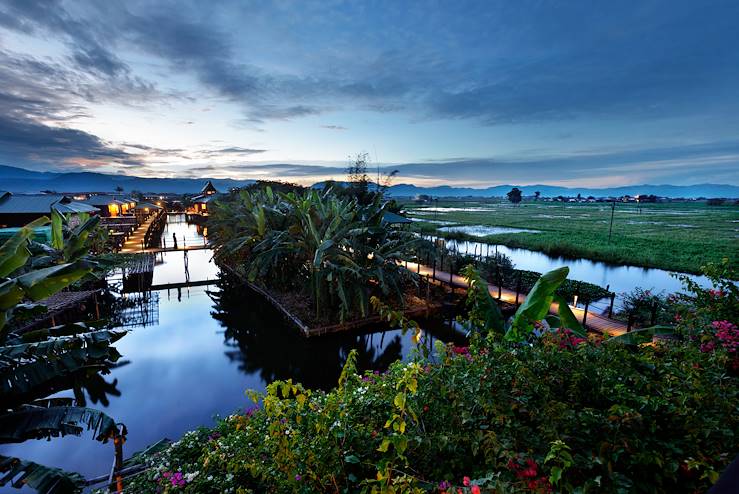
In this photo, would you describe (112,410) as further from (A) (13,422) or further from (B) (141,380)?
(A) (13,422)

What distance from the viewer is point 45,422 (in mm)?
3166

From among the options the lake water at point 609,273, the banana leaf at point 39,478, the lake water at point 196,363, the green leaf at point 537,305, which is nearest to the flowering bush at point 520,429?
the green leaf at point 537,305

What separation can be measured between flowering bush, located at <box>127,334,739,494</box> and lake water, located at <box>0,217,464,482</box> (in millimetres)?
2820

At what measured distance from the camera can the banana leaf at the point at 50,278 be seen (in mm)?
2486

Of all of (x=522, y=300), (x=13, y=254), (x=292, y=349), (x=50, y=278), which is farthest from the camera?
(x=522, y=300)

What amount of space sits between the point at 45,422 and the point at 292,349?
671cm

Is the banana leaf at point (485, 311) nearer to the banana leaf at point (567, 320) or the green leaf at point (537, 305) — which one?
the green leaf at point (537, 305)

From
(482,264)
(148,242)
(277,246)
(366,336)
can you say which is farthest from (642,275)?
(148,242)

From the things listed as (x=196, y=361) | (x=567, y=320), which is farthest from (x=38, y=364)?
(x=196, y=361)

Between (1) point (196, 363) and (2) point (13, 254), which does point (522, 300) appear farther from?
(2) point (13, 254)

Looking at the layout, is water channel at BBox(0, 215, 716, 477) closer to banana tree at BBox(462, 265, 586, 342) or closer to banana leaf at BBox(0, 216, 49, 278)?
banana tree at BBox(462, 265, 586, 342)

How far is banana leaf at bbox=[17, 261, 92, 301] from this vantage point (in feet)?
8.16

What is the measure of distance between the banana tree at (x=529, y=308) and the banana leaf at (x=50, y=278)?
3582 millimetres

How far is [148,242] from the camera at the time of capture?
903 inches
